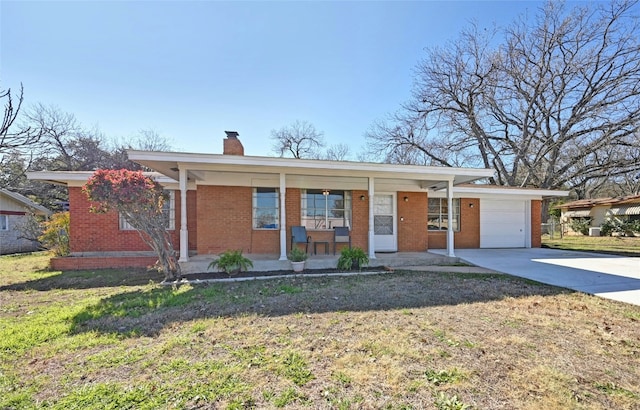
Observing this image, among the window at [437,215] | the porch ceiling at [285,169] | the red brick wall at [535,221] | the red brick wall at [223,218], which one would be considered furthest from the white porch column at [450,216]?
the red brick wall at [223,218]

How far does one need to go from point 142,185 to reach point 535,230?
1498cm

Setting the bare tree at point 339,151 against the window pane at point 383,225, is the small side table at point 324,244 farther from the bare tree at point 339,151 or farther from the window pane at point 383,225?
the bare tree at point 339,151

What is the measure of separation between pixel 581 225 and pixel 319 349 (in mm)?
28090

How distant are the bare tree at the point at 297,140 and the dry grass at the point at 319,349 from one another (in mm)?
26812

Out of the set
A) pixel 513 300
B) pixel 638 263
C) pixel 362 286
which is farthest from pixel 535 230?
pixel 362 286

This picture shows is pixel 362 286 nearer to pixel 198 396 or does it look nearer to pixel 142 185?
pixel 198 396

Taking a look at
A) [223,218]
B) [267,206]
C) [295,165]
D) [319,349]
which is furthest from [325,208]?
[319,349]

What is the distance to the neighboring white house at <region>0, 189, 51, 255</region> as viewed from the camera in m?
14.0

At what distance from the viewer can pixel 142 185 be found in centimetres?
630

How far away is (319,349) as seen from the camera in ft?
10.9

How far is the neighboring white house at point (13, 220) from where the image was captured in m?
14.0

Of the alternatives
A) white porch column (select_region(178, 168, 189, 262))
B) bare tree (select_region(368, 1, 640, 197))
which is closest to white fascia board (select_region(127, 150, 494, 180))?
white porch column (select_region(178, 168, 189, 262))

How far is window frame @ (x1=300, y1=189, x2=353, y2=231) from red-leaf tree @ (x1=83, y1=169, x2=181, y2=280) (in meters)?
4.22

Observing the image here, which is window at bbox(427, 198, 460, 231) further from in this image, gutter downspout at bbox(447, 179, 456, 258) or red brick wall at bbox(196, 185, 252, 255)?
red brick wall at bbox(196, 185, 252, 255)
